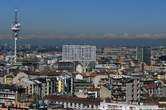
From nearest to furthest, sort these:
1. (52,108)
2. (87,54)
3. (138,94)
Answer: (52,108), (138,94), (87,54)

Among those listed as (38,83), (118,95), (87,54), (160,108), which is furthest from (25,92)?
(87,54)

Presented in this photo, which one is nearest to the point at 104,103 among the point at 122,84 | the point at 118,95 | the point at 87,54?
the point at 118,95

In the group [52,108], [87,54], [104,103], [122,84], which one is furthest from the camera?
[87,54]

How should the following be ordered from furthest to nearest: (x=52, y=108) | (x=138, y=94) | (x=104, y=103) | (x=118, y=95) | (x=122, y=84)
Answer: (x=122, y=84)
(x=118, y=95)
(x=138, y=94)
(x=104, y=103)
(x=52, y=108)

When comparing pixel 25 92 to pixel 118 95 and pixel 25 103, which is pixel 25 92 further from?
pixel 25 103

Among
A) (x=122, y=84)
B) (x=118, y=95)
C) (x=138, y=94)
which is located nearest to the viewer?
(x=138, y=94)

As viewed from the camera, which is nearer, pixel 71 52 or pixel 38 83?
pixel 38 83

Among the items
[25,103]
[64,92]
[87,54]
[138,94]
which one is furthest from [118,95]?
[87,54]

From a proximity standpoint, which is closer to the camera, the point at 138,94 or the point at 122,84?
the point at 138,94

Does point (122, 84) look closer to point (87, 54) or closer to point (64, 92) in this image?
point (64, 92)
